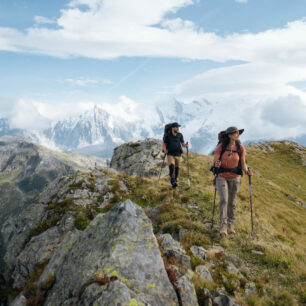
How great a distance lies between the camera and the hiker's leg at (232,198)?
1155 cm

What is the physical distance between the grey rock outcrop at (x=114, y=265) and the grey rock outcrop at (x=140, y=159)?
16960mm

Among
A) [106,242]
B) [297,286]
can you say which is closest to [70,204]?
[106,242]

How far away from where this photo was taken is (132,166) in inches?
1071

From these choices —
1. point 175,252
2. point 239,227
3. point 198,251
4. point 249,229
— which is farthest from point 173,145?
point 175,252

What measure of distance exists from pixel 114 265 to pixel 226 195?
7390 millimetres

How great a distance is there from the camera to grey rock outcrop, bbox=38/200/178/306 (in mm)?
5246

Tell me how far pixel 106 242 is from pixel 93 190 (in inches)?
387

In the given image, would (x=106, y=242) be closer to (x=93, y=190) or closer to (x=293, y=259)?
(x=293, y=259)

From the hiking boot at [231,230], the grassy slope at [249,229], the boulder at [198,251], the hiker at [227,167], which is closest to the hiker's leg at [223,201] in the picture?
the hiker at [227,167]

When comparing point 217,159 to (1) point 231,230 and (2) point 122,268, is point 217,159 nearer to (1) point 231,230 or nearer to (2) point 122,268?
(1) point 231,230

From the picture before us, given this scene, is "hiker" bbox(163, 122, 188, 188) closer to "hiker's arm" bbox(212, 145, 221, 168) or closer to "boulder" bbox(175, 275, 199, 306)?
"hiker's arm" bbox(212, 145, 221, 168)

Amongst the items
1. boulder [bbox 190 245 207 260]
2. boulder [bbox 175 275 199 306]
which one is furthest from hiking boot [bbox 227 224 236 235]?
boulder [bbox 175 275 199 306]

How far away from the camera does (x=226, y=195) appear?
37.7 feet

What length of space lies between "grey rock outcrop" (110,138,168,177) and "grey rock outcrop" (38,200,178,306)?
1696 cm
